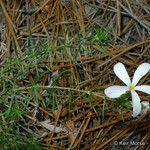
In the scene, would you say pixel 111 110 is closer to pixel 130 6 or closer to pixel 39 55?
pixel 39 55

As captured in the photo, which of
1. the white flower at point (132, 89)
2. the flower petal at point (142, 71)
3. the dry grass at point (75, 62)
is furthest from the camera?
the dry grass at point (75, 62)

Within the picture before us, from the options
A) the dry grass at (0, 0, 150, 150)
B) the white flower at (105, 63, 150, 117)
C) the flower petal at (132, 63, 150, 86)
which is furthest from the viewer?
the dry grass at (0, 0, 150, 150)

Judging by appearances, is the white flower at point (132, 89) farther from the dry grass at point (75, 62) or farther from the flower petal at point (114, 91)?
the dry grass at point (75, 62)

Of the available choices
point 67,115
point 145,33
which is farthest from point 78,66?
point 145,33

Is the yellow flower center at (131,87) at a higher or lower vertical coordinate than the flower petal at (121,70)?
lower

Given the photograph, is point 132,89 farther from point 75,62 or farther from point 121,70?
point 75,62

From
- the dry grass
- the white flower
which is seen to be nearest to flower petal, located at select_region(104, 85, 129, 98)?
the white flower

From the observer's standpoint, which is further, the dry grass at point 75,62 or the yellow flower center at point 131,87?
the dry grass at point 75,62

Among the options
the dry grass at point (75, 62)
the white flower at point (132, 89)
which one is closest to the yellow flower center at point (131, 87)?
the white flower at point (132, 89)

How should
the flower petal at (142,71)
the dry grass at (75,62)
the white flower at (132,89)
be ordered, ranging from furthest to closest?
the dry grass at (75,62) < the flower petal at (142,71) < the white flower at (132,89)

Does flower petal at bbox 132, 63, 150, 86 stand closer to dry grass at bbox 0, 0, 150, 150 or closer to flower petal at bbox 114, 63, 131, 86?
flower petal at bbox 114, 63, 131, 86
